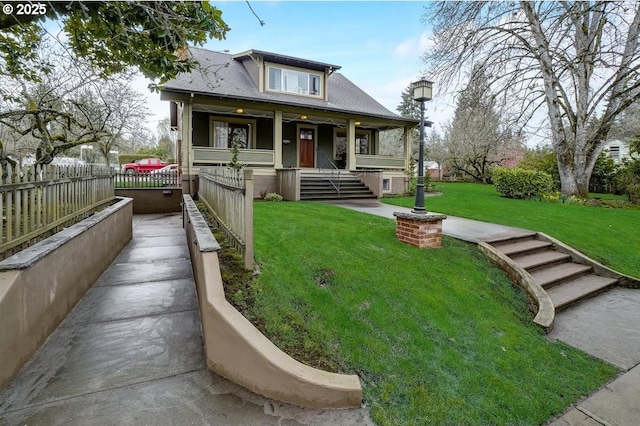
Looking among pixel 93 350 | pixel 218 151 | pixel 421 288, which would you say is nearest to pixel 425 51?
pixel 218 151

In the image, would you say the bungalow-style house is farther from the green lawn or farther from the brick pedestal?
the brick pedestal

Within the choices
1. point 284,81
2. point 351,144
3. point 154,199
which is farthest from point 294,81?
point 154,199

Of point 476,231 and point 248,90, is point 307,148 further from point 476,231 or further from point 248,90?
point 476,231

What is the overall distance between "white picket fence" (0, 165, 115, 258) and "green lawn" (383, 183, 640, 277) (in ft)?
29.0

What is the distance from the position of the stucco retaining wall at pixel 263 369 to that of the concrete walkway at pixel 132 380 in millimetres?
73

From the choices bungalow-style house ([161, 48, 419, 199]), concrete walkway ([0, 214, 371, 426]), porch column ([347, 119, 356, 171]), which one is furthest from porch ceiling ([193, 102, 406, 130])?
concrete walkway ([0, 214, 371, 426])

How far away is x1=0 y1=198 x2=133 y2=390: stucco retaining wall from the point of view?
2518 millimetres

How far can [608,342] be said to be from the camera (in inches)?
162

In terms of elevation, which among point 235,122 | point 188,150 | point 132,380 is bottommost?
point 132,380

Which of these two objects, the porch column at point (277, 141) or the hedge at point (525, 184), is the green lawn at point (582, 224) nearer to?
the hedge at point (525, 184)

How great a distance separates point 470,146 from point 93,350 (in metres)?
28.0

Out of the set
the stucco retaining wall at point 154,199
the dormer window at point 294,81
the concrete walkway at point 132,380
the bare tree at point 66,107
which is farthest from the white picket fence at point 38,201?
the dormer window at point 294,81

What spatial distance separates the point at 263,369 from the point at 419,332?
180 cm

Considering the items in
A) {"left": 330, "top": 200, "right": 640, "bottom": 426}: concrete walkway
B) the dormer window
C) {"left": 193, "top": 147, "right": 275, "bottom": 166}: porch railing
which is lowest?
{"left": 330, "top": 200, "right": 640, "bottom": 426}: concrete walkway
